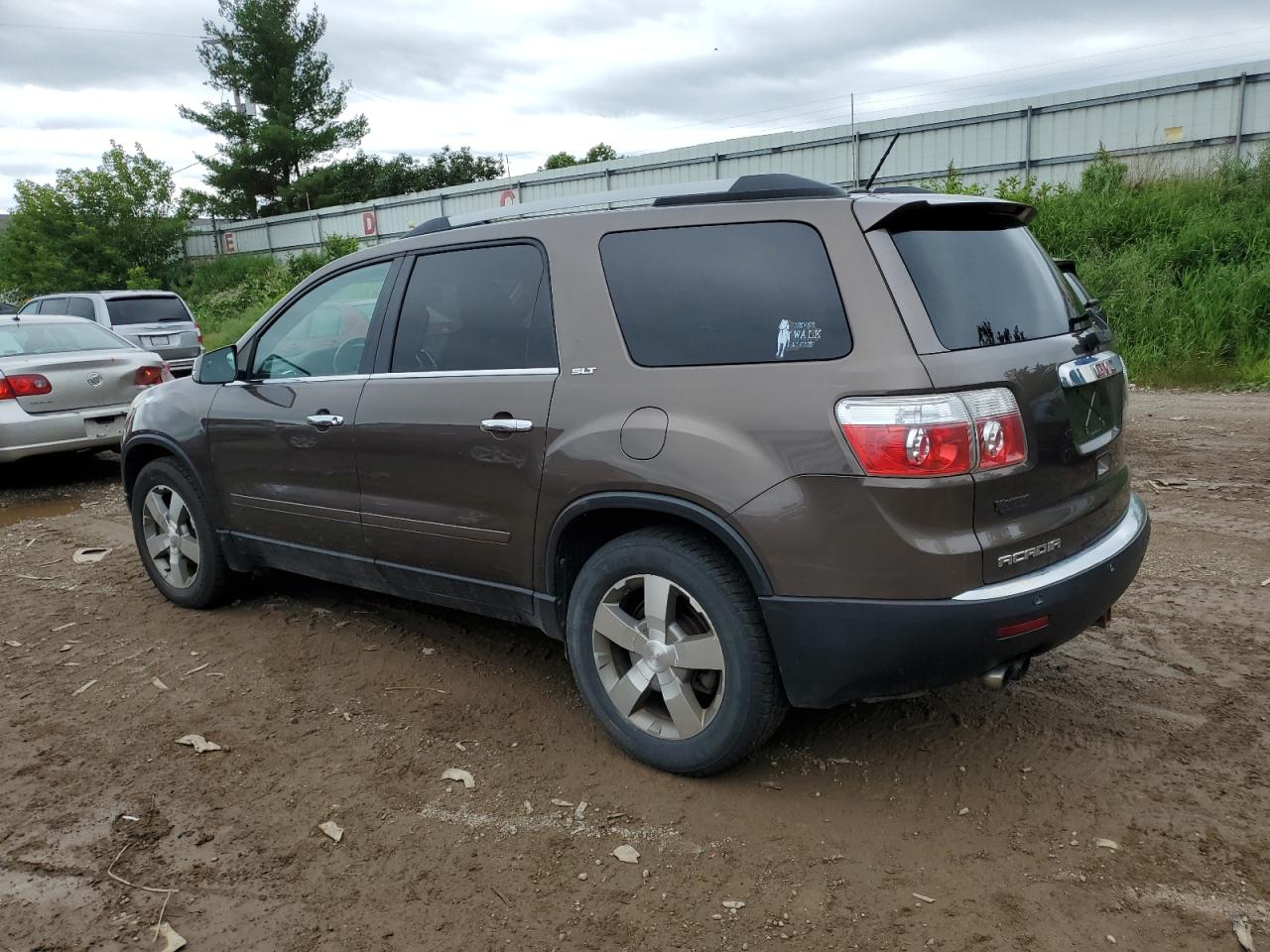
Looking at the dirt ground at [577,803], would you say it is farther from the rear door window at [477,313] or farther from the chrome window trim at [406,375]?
the rear door window at [477,313]

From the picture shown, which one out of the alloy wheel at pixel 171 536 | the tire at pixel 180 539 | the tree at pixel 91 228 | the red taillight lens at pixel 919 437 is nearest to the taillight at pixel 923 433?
the red taillight lens at pixel 919 437

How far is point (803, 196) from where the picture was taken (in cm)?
298

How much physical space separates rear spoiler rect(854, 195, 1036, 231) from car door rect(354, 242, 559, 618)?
112cm

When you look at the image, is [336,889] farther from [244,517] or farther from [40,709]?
[244,517]

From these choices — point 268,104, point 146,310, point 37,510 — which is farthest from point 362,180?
point 37,510

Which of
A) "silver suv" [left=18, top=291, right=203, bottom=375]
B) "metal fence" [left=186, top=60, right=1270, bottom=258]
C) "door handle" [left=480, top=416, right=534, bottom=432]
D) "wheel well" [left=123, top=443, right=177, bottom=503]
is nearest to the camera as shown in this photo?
"door handle" [left=480, top=416, right=534, bottom=432]

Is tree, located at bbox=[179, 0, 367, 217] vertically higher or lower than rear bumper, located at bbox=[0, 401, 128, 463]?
higher

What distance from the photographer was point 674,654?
9.97ft

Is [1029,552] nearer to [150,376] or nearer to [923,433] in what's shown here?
[923,433]

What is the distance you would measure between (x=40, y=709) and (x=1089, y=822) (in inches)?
150

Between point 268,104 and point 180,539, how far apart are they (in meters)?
47.9

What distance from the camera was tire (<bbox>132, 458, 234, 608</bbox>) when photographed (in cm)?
478

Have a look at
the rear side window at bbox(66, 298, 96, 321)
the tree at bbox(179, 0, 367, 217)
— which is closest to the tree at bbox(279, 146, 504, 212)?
the tree at bbox(179, 0, 367, 217)

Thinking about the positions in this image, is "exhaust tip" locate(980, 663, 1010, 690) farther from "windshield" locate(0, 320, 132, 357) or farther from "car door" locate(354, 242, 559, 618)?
Answer: "windshield" locate(0, 320, 132, 357)
